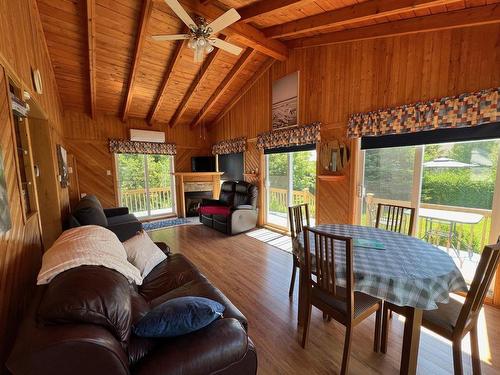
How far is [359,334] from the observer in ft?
6.34

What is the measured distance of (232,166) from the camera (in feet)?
20.4

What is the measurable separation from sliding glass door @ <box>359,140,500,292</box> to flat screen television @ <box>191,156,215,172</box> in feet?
14.9

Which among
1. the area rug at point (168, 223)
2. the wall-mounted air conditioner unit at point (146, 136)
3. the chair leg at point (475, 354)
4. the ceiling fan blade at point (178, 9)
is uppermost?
the ceiling fan blade at point (178, 9)

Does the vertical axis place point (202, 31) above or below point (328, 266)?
above

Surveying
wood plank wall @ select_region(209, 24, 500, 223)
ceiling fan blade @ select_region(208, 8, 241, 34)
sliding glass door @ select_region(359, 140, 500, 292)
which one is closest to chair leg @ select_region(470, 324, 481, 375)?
sliding glass door @ select_region(359, 140, 500, 292)

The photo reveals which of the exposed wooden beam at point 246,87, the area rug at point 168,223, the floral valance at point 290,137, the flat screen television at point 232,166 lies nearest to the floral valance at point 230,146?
the flat screen television at point 232,166

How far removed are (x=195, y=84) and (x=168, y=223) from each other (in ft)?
11.2

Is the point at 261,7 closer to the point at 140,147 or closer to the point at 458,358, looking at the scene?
the point at 458,358

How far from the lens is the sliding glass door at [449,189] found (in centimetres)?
238

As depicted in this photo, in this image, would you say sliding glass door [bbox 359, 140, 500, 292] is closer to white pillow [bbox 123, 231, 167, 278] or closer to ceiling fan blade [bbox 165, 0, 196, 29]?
Result: ceiling fan blade [bbox 165, 0, 196, 29]

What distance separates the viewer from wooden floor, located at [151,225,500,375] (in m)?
1.63

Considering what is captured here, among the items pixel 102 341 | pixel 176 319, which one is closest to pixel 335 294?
pixel 176 319

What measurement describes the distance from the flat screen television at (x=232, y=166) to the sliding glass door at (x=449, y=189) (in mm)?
3303

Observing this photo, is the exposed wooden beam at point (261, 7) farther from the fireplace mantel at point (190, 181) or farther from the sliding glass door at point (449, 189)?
the fireplace mantel at point (190, 181)
